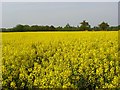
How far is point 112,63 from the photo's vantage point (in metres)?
7.23

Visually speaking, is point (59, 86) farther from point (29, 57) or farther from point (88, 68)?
point (29, 57)

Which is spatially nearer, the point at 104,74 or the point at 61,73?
the point at 61,73

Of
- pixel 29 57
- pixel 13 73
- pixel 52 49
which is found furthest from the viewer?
pixel 52 49

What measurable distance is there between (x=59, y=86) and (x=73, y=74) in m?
0.86

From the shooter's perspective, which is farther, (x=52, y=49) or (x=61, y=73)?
(x=52, y=49)

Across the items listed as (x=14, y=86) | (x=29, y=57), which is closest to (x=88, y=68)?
(x=14, y=86)

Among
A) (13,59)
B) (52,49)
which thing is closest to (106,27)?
(52,49)

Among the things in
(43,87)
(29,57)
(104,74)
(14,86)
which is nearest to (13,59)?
(29,57)

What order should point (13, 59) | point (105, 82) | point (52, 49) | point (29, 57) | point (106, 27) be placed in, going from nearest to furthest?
1. point (105, 82)
2. point (13, 59)
3. point (29, 57)
4. point (52, 49)
5. point (106, 27)

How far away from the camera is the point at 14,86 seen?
21.9 feet

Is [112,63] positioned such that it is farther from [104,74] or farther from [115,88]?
[115,88]

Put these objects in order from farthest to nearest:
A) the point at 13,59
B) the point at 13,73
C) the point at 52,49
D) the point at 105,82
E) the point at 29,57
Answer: the point at 52,49 < the point at 29,57 < the point at 13,59 < the point at 13,73 < the point at 105,82

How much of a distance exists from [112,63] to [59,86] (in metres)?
1.74

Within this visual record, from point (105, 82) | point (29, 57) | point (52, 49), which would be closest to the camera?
point (105, 82)
